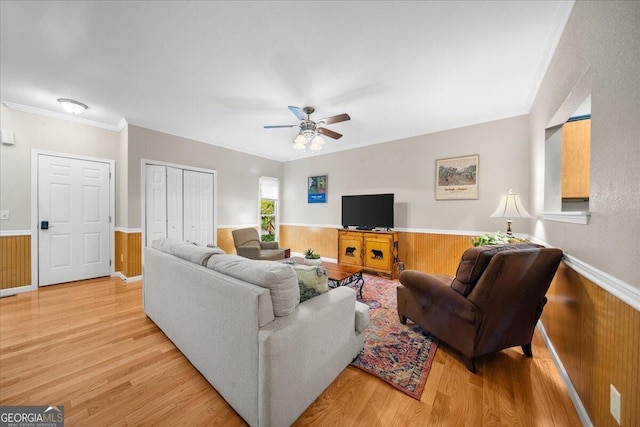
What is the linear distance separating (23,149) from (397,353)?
18.3 feet

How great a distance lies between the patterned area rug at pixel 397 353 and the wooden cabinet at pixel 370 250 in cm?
141

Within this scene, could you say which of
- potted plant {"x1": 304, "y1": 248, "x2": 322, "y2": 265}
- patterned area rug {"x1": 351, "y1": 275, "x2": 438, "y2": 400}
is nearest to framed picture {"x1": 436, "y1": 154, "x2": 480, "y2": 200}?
patterned area rug {"x1": 351, "y1": 275, "x2": 438, "y2": 400}

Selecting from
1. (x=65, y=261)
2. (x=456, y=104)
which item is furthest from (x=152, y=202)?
(x=456, y=104)

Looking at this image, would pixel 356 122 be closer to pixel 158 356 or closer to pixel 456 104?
pixel 456 104

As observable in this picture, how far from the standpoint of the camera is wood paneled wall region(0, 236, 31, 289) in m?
3.20

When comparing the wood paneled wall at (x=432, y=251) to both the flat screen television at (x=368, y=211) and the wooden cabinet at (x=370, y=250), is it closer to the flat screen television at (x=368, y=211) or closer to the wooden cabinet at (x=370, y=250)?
the wooden cabinet at (x=370, y=250)

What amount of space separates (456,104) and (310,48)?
7.29 ft

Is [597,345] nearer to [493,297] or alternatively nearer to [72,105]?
[493,297]

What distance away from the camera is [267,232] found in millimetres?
6129

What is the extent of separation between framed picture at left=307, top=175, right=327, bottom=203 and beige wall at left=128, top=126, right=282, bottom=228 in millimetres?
1115

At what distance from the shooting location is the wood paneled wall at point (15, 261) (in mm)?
3204

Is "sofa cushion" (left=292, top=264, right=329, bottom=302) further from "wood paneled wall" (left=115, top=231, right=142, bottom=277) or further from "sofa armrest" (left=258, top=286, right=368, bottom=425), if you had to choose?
"wood paneled wall" (left=115, top=231, right=142, bottom=277)

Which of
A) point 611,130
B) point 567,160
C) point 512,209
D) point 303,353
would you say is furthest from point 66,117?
point 567,160

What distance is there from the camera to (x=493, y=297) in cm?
163
